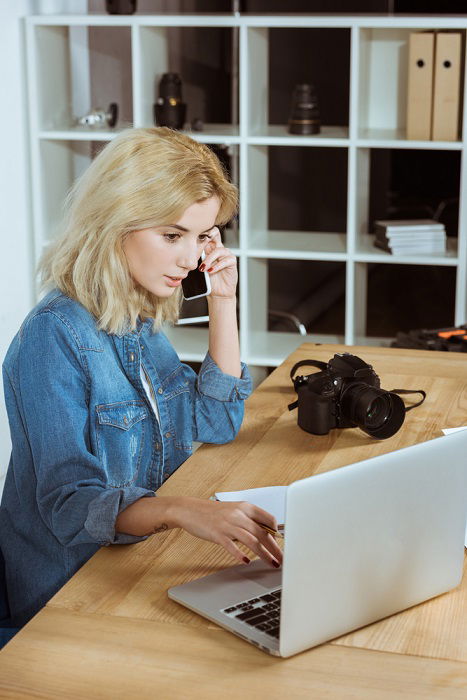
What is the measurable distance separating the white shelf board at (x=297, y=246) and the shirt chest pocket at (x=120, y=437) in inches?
80.2

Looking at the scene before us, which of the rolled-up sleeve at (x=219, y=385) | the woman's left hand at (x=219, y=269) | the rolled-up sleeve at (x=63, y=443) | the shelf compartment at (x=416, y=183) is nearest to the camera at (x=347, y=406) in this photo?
the rolled-up sleeve at (x=219, y=385)

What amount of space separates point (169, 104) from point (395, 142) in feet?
2.89

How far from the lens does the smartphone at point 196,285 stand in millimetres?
1884

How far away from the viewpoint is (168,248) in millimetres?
1584

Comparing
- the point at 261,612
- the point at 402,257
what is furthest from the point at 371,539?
the point at 402,257

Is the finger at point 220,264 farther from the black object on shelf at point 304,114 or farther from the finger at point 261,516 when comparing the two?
the black object on shelf at point 304,114

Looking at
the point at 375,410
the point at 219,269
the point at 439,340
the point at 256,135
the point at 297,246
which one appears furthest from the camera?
the point at 297,246

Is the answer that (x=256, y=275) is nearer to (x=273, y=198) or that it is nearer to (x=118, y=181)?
(x=273, y=198)

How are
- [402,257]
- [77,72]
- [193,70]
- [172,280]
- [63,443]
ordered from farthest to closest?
1. [193,70]
2. [77,72]
3. [402,257]
4. [172,280]
5. [63,443]

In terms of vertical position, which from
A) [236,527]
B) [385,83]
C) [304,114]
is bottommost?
[236,527]

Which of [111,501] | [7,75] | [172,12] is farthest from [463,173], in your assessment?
[111,501]

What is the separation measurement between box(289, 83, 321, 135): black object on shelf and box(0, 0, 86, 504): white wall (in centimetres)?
102

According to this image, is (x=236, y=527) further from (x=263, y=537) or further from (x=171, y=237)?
(x=171, y=237)

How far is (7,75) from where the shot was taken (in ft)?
11.5
